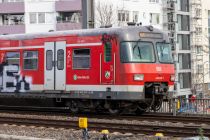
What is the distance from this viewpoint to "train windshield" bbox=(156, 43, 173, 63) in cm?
2005

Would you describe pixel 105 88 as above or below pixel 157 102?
above

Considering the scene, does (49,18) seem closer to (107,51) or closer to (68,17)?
(68,17)

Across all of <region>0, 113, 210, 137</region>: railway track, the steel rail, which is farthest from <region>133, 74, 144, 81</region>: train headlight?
the steel rail

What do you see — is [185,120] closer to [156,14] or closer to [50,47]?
[50,47]

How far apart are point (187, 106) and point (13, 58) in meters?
7.83

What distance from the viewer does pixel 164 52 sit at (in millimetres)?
20422

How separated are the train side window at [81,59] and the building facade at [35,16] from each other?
40745 millimetres

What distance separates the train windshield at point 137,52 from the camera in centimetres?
1888

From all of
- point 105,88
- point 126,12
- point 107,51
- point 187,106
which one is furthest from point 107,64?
point 126,12

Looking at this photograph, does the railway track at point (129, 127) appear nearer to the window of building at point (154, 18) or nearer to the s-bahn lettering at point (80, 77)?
the s-bahn lettering at point (80, 77)

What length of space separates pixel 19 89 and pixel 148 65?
6306 mm

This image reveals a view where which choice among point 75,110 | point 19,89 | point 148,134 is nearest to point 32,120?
point 75,110

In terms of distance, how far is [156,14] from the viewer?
71.4 m

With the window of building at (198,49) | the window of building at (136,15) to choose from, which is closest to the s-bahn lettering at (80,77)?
the window of building at (136,15)
